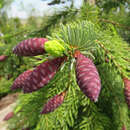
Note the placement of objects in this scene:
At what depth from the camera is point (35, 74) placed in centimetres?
43

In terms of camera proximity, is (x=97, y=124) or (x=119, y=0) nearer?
(x=97, y=124)

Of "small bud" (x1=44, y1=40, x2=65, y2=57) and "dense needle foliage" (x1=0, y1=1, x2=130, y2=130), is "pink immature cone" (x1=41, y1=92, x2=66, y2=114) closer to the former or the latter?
"dense needle foliage" (x1=0, y1=1, x2=130, y2=130)

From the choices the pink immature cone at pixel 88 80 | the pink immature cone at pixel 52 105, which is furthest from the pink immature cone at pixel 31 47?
the pink immature cone at pixel 52 105

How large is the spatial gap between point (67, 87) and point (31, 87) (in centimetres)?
40

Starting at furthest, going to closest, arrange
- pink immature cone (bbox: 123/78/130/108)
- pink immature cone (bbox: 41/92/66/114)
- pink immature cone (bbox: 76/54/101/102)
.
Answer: pink immature cone (bbox: 41/92/66/114)
pink immature cone (bbox: 123/78/130/108)
pink immature cone (bbox: 76/54/101/102)

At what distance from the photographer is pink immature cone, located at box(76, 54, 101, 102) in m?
0.35

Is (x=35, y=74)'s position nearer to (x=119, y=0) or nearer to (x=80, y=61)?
(x=80, y=61)

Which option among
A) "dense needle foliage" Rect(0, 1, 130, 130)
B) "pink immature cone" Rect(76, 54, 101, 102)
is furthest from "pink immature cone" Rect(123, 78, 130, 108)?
"pink immature cone" Rect(76, 54, 101, 102)

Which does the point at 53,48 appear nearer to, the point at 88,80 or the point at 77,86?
the point at 88,80

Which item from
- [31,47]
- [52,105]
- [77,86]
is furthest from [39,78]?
[77,86]

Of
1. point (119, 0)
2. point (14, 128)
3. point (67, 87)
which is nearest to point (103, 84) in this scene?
point (67, 87)

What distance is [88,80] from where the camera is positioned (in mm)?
367

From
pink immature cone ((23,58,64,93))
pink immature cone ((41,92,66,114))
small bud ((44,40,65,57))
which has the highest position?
small bud ((44,40,65,57))

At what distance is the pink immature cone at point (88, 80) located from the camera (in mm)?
349
